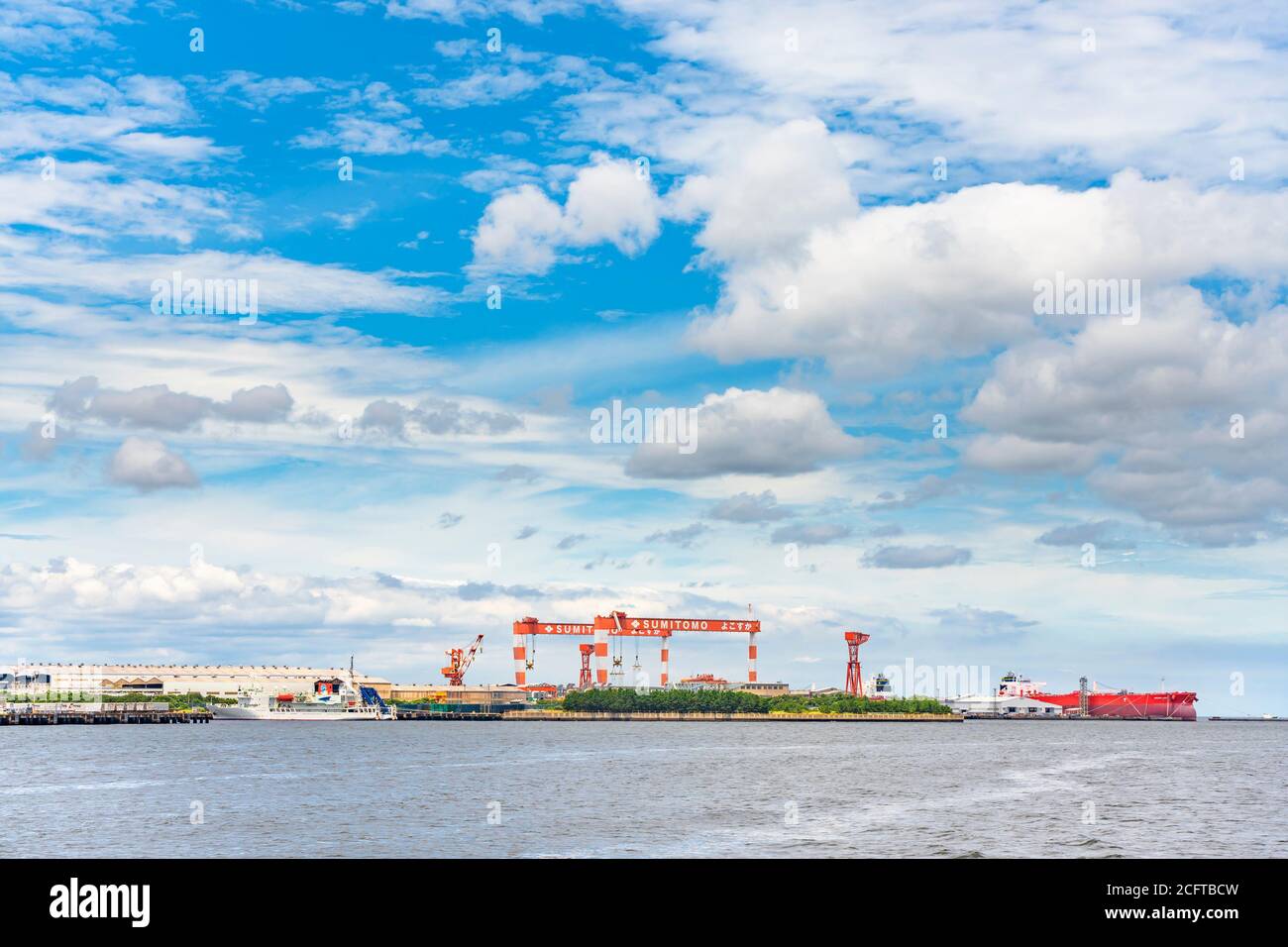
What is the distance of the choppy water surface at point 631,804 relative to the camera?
151 ft

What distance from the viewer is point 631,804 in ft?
200

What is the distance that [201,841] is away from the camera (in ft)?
153

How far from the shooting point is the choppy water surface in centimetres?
4600

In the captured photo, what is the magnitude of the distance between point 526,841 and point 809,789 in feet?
98.1
